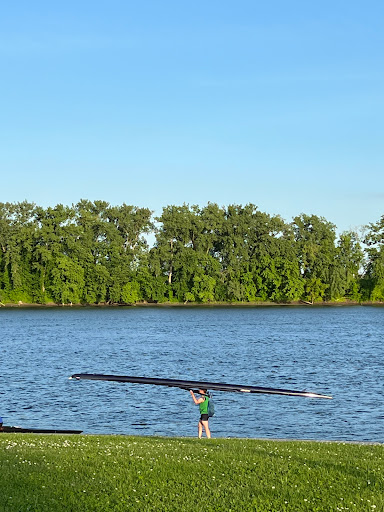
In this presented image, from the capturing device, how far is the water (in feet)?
81.5

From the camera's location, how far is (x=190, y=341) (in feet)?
203

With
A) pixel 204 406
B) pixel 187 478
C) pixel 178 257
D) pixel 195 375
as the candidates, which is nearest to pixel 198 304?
pixel 178 257

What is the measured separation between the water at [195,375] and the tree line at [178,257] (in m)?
46.0

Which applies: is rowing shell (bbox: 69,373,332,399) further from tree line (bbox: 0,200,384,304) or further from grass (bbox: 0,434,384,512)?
tree line (bbox: 0,200,384,304)

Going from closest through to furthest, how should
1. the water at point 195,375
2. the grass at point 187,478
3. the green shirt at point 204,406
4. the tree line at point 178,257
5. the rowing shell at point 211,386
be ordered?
the grass at point 187,478
the rowing shell at point 211,386
the green shirt at point 204,406
the water at point 195,375
the tree line at point 178,257

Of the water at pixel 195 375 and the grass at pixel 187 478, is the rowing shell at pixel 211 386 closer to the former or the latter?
the grass at pixel 187 478

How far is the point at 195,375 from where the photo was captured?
125 ft

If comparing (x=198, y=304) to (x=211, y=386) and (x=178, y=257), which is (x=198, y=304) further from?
(x=211, y=386)

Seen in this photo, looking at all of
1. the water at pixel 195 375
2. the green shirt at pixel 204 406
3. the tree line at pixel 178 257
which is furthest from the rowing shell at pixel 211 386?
the tree line at pixel 178 257

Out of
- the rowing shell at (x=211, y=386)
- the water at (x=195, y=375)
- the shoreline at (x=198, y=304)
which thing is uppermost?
the rowing shell at (x=211, y=386)

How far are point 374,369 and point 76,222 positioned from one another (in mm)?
96414

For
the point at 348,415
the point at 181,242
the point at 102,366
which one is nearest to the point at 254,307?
the point at 181,242

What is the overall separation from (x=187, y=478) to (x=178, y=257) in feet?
396

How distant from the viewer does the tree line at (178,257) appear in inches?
4983
